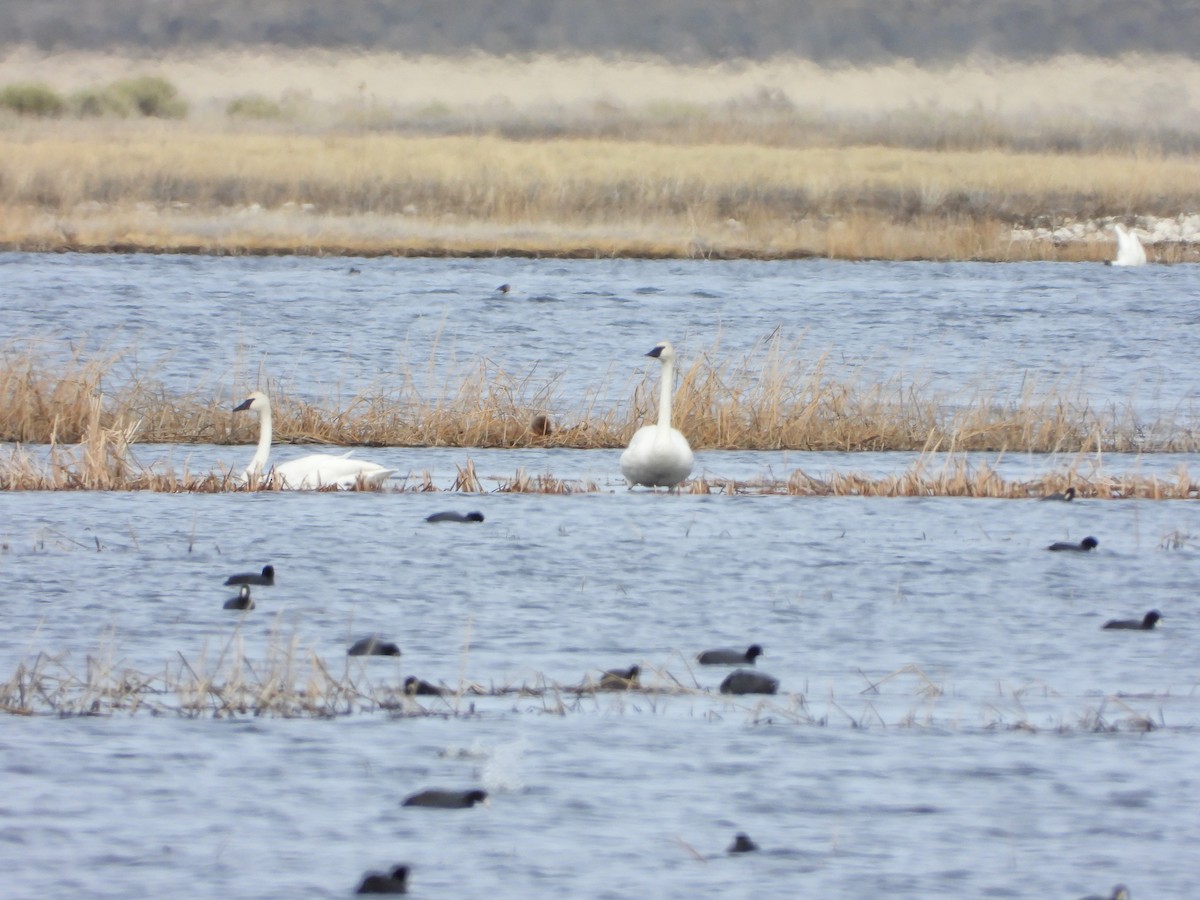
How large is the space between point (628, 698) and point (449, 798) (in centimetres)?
176

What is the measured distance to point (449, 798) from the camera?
7.00m

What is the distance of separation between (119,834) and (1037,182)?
141 feet

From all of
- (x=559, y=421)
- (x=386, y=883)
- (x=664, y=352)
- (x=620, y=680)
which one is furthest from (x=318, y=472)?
(x=386, y=883)

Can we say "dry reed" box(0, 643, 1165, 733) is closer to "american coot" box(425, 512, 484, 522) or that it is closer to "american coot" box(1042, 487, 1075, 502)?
"american coot" box(425, 512, 484, 522)

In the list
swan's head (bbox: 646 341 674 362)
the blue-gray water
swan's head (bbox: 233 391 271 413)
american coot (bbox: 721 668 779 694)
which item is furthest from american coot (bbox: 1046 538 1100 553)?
swan's head (bbox: 233 391 271 413)

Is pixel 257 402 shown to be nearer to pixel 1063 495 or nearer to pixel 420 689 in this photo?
pixel 1063 495

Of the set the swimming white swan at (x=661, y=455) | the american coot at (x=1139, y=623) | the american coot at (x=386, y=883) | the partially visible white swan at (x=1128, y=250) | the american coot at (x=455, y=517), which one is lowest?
the american coot at (x=386, y=883)

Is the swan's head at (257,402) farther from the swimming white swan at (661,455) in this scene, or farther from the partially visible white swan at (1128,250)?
the partially visible white swan at (1128,250)

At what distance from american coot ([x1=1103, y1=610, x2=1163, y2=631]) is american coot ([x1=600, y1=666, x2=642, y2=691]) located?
2.76m

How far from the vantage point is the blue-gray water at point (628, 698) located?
6.58 meters

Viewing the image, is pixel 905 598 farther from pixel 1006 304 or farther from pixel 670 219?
pixel 670 219

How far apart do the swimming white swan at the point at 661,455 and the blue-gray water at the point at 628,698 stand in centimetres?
21

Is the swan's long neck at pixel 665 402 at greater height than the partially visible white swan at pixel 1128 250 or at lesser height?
lesser

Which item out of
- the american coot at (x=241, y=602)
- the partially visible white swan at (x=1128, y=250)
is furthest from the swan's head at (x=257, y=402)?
the partially visible white swan at (x=1128, y=250)
